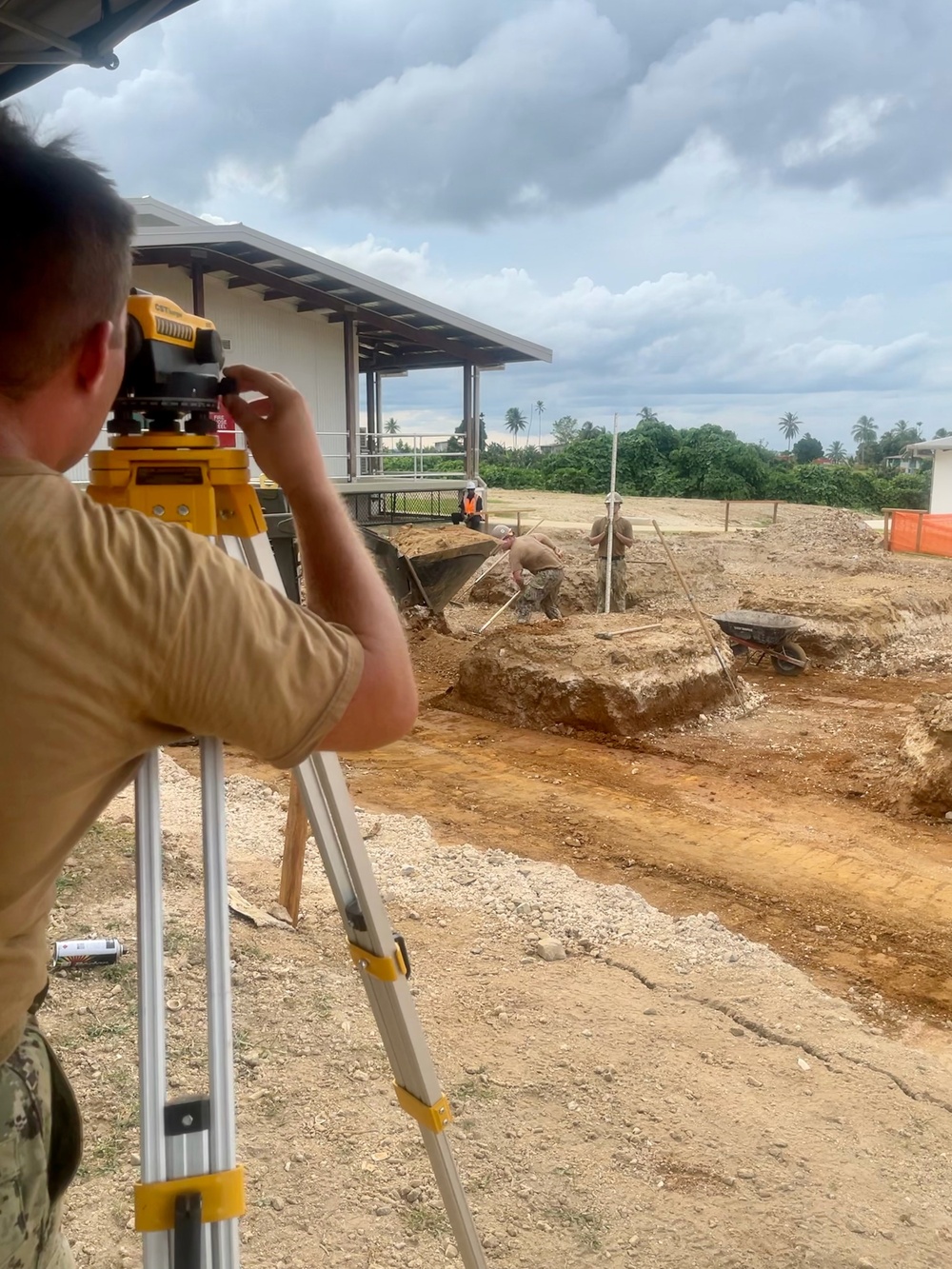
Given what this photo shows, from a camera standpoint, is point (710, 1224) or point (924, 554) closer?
point (710, 1224)

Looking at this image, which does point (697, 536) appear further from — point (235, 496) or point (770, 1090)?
point (235, 496)

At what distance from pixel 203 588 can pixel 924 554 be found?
24.7 meters

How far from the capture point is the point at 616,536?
1436 cm

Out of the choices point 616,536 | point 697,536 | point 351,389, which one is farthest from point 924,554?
point 351,389

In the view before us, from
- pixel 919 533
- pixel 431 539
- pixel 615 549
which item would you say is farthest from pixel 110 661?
pixel 919 533

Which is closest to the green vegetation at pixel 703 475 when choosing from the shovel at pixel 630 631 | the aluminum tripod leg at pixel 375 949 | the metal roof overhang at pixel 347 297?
the metal roof overhang at pixel 347 297

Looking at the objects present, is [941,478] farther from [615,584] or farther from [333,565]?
[333,565]

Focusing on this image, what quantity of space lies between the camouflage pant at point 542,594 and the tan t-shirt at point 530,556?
0.11 meters

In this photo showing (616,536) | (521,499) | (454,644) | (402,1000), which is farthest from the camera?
(521,499)

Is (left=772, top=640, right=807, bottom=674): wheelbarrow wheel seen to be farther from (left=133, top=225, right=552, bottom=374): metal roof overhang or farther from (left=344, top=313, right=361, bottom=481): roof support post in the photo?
(left=133, top=225, right=552, bottom=374): metal roof overhang

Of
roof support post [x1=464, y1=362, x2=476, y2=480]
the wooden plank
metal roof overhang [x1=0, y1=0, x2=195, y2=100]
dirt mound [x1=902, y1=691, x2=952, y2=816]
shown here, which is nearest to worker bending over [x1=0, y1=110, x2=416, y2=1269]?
the wooden plank

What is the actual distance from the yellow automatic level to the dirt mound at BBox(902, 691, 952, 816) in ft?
23.1

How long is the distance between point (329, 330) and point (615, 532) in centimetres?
655

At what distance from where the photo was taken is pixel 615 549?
48.9ft
